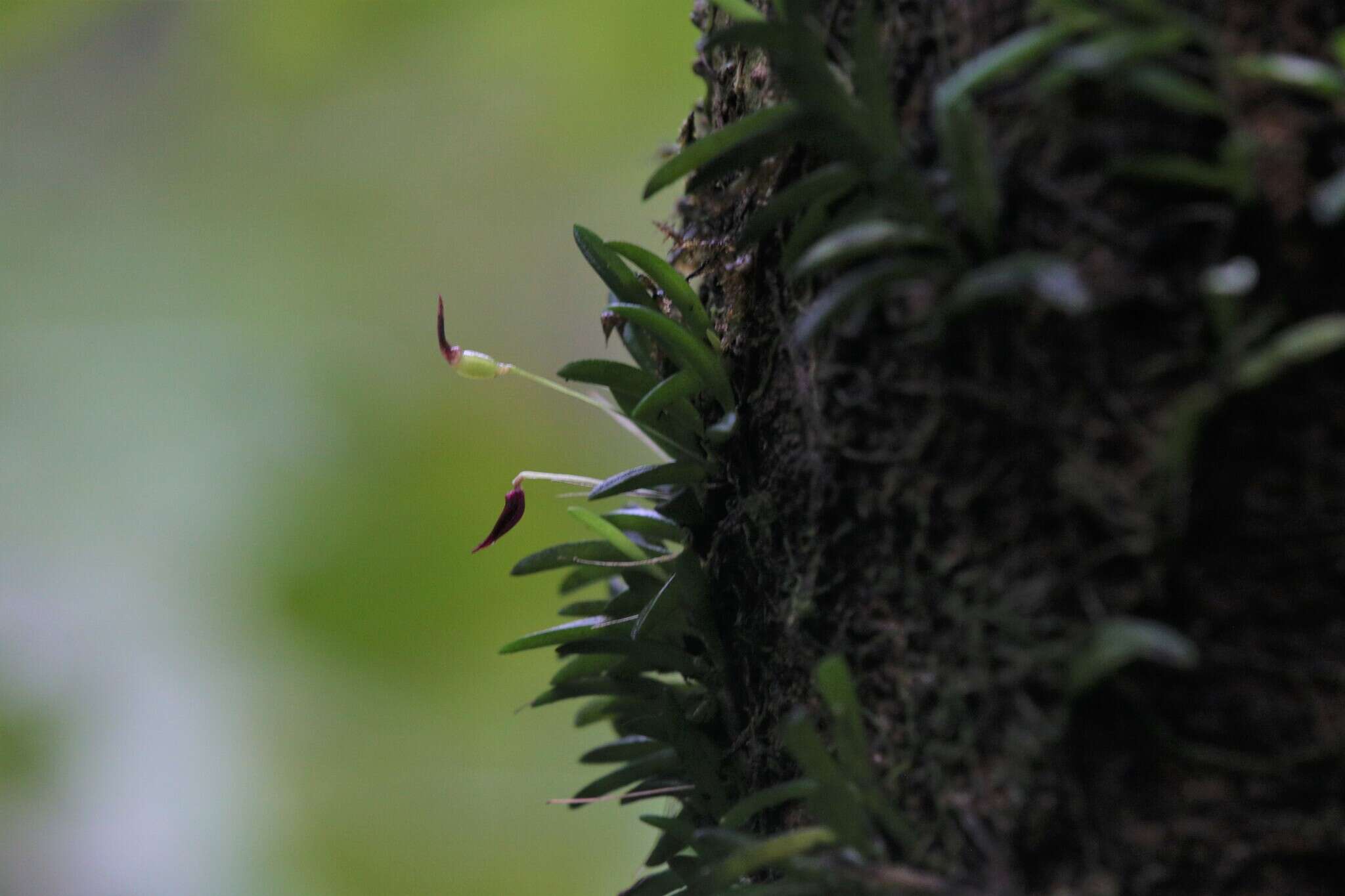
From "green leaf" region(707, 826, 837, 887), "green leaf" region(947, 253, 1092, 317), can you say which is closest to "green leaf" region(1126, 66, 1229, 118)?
"green leaf" region(947, 253, 1092, 317)

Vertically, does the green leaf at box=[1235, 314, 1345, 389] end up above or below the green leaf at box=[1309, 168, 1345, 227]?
below

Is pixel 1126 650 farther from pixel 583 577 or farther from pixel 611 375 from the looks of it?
pixel 583 577

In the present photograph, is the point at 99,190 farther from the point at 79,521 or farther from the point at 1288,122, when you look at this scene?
the point at 1288,122

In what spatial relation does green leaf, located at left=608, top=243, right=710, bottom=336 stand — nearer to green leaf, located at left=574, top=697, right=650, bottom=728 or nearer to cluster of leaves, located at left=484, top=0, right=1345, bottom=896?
cluster of leaves, located at left=484, top=0, right=1345, bottom=896

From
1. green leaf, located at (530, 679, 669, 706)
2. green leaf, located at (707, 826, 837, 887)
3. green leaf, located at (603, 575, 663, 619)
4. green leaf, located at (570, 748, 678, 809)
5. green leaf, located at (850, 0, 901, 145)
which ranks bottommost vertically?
green leaf, located at (707, 826, 837, 887)

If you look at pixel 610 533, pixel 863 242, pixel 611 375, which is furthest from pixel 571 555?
pixel 863 242

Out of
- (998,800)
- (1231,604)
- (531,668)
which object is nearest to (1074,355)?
(1231,604)

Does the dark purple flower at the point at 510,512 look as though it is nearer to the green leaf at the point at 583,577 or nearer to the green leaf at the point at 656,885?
the green leaf at the point at 583,577
